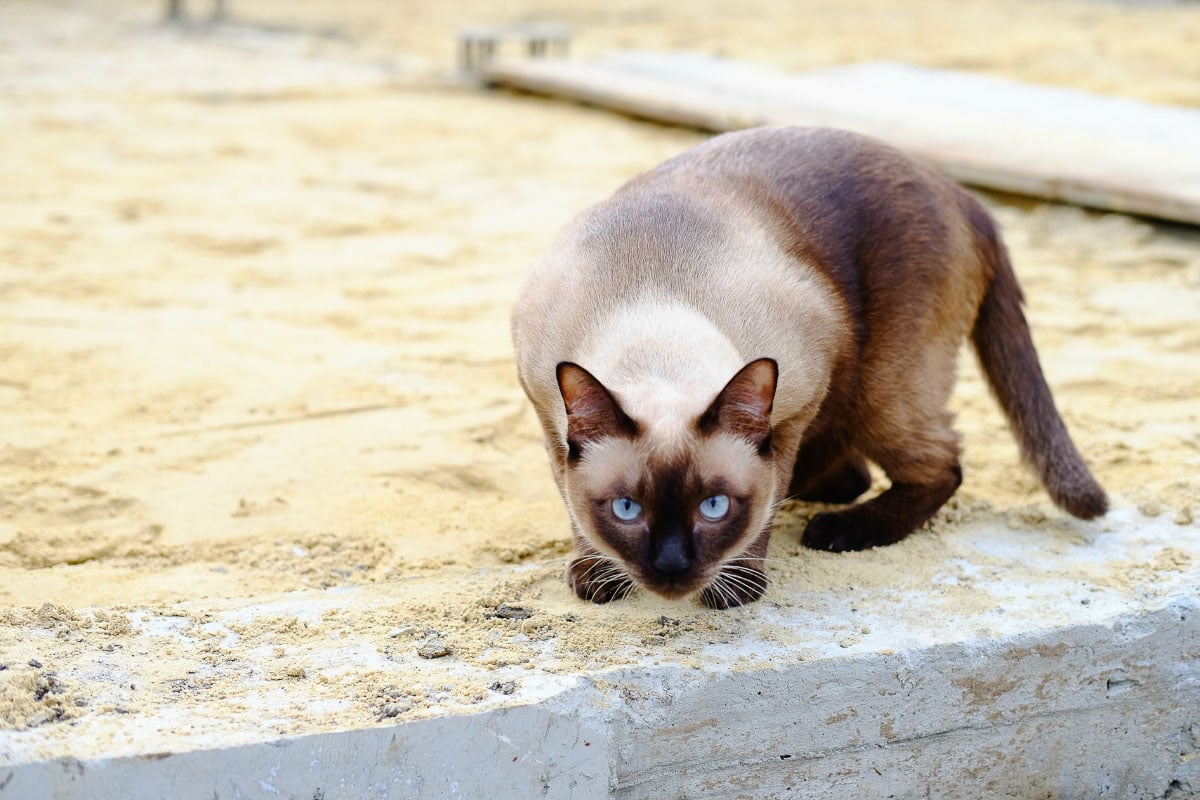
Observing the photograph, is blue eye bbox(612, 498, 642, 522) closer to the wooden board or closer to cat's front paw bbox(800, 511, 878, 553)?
cat's front paw bbox(800, 511, 878, 553)

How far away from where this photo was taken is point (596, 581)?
2.95m

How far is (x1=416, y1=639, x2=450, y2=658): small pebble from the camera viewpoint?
2.70m

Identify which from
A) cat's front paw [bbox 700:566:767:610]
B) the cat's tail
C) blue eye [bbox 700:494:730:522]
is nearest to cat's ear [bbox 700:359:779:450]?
blue eye [bbox 700:494:730:522]

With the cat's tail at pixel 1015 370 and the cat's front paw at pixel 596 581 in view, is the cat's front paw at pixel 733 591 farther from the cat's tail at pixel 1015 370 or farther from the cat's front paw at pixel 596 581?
the cat's tail at pixel 1015 370

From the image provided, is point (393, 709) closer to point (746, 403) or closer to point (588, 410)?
point (588, 410)

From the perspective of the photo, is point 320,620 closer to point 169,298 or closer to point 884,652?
point 884,652

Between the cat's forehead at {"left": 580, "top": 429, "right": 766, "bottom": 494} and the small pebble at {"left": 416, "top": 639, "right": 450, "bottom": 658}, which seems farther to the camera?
the small pebble at {"left": 416, "top": 639, "right": 450, "bottom": 658}

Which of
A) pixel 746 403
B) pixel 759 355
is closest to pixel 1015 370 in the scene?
pixel 759 355

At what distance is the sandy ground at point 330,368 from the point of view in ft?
9.91

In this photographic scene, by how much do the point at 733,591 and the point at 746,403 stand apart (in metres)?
0.54

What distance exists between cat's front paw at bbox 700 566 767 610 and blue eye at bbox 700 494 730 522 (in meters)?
0.27

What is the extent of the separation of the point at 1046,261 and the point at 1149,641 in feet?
9.63

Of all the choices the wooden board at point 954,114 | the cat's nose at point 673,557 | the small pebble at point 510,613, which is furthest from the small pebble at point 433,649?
the wooden board at point 954,114

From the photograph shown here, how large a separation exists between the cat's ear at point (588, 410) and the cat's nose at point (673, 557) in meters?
0.23
